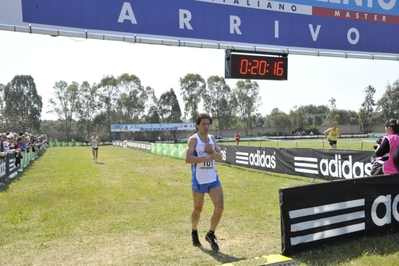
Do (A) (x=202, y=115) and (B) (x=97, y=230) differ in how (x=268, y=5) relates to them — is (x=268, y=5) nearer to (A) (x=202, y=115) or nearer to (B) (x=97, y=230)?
(A) (x=202, y=115)

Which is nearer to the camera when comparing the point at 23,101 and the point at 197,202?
the point at 197,202

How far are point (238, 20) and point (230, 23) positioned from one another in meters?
0.22

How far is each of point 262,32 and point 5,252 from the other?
7.15 meters

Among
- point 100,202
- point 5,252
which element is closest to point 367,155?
point 100,202

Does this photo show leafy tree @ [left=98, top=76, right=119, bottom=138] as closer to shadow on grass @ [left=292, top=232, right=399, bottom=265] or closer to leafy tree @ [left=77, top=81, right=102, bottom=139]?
leafy tree @ [left=77, top=81, right=102, bottom=139]

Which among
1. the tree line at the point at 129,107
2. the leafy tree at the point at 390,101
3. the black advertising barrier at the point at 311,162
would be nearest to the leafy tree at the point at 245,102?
the tree line at the point at 129,107

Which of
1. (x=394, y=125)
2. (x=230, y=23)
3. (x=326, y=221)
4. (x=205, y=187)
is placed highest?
(x=230, y=23)

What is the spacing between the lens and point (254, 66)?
27.5 ft

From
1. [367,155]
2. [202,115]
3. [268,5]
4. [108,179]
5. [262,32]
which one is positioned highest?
[268,5]

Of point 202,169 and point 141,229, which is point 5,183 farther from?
point 202,169

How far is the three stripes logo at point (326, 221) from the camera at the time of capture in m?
4.58

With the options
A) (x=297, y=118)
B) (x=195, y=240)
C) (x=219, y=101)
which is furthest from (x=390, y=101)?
(x=195, y=240)

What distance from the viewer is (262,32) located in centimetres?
890

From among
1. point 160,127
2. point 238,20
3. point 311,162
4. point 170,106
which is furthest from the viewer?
point 170,106
